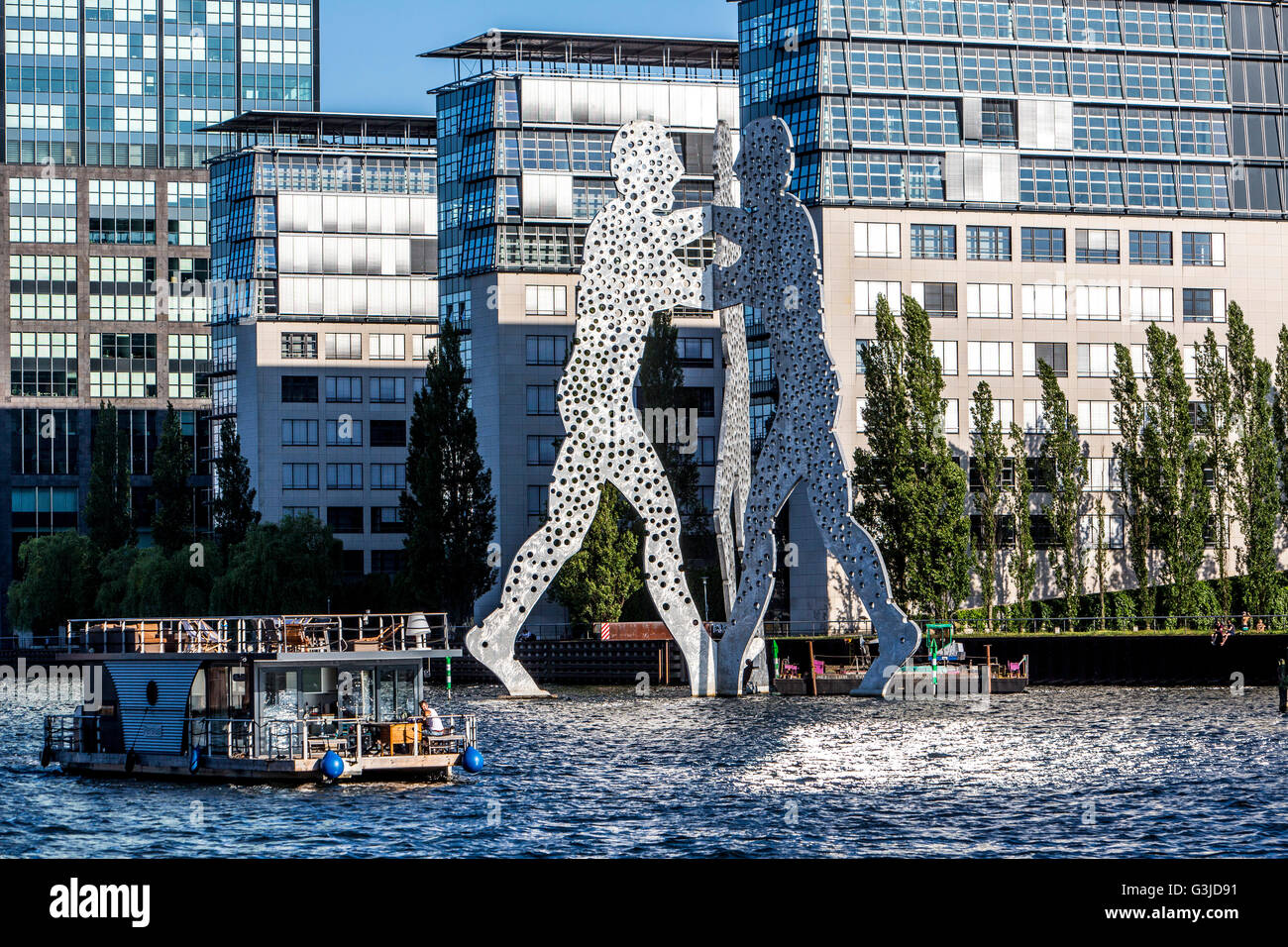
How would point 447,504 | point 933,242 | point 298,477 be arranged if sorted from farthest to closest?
point 298,477 < point 933,242 < point 447,504

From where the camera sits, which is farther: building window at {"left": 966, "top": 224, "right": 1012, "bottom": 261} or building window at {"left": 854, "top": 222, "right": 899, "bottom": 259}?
building window at {"left": 966, "top": 224, "right": 1012, "bottom": 261}

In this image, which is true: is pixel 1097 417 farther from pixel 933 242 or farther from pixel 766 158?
pixel 766 158

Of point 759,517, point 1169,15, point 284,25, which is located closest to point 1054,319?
point 1169,15

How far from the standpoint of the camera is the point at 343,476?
15388cm

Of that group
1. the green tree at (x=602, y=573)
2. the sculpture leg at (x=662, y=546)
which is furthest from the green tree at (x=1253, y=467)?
the sculpture leg at (x=662, y=546)

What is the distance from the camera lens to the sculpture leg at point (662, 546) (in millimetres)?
80750

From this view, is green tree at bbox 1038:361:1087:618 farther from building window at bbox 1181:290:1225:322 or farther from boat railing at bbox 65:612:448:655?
boat railing at bbox 65:612:448:655

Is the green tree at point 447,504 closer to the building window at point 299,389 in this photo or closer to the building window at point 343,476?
the building window at point 343,476

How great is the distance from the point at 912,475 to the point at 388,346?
65.8 metres

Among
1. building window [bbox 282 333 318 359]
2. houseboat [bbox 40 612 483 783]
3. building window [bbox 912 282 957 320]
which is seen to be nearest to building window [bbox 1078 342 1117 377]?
building window [bbox 912 282 957 320]

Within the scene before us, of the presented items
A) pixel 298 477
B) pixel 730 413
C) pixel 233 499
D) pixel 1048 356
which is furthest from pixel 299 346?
pixel 730 413

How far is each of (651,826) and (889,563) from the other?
57.3 metres

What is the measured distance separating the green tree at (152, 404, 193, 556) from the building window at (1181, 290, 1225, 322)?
2554 inches

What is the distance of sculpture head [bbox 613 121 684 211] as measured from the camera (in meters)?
81.3
